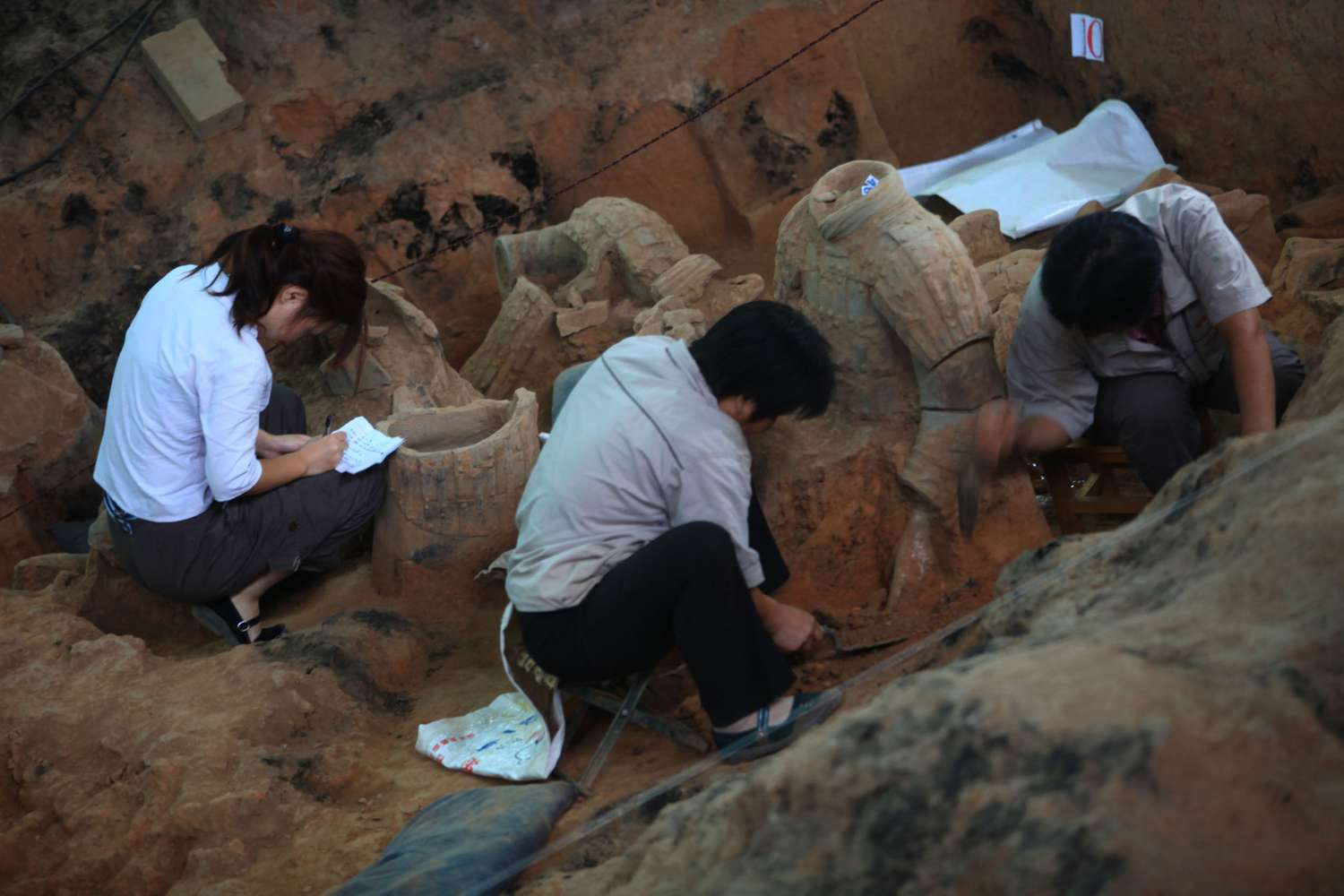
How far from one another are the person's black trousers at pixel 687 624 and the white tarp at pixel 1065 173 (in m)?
3.37

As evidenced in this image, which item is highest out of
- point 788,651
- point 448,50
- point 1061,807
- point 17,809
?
point 448,50

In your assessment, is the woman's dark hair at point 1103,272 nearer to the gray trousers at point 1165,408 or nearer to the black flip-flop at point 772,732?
the gray trousers at point 1165,408

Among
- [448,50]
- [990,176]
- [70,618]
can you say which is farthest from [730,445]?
[448,50]

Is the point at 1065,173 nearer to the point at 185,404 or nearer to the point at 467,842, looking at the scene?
the point at 185,404

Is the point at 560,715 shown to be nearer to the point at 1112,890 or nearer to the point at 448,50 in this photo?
the point at 1112,890

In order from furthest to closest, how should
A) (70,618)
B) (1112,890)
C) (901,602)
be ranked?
(70,618), (901,602), (1112,890)

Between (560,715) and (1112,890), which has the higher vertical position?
(1112,890)

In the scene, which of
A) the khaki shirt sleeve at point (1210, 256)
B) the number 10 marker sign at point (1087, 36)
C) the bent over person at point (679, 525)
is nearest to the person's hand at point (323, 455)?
the bent over person at point (679, 525)

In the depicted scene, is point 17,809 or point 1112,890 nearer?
point 1112,890

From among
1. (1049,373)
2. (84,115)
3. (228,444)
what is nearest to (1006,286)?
(1049,373)

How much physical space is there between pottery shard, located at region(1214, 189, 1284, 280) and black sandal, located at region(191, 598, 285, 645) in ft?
13.0

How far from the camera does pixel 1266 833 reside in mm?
1294

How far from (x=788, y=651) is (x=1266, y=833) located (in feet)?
5.55

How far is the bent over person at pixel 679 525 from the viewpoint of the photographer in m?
2.66
